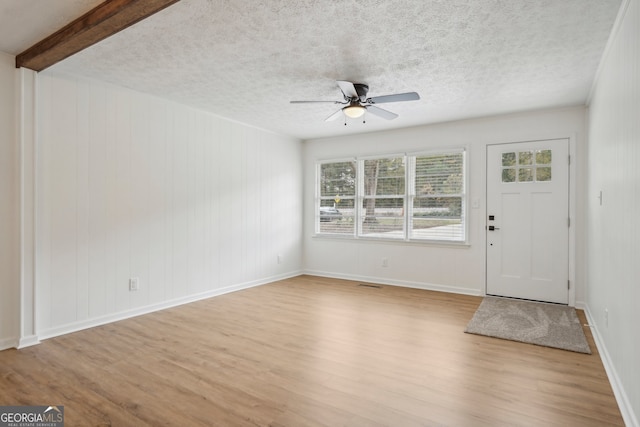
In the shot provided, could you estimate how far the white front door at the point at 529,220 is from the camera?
462 cm

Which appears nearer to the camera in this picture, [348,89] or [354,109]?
[348,89]

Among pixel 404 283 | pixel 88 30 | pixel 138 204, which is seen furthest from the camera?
pixel 404 283

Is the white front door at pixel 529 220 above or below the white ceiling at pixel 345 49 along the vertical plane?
below

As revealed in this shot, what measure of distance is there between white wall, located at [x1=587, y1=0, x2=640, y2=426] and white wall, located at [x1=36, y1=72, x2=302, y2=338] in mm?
4443

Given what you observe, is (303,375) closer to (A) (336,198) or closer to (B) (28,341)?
(B) (28,341)

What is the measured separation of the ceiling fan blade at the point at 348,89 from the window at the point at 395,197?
243 cm

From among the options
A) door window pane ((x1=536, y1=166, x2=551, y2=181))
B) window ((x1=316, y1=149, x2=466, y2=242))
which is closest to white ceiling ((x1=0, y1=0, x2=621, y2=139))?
door window pane ((x1=536, y1=166, x2=551, y2=181))

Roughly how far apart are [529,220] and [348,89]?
3.20 meters

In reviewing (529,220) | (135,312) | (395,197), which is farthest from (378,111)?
(135,312)

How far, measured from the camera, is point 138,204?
415cm

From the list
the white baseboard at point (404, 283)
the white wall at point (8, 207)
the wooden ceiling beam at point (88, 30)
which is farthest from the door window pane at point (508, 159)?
the white wall at point (8, 207)

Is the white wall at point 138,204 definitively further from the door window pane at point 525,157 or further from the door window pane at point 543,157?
the door window pane at point 543,157

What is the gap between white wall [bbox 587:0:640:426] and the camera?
197 centimetres

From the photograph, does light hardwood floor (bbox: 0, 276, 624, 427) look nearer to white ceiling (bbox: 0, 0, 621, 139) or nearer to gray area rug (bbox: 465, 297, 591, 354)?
gray area rug (bbox: 465, 297, 591, 354)
